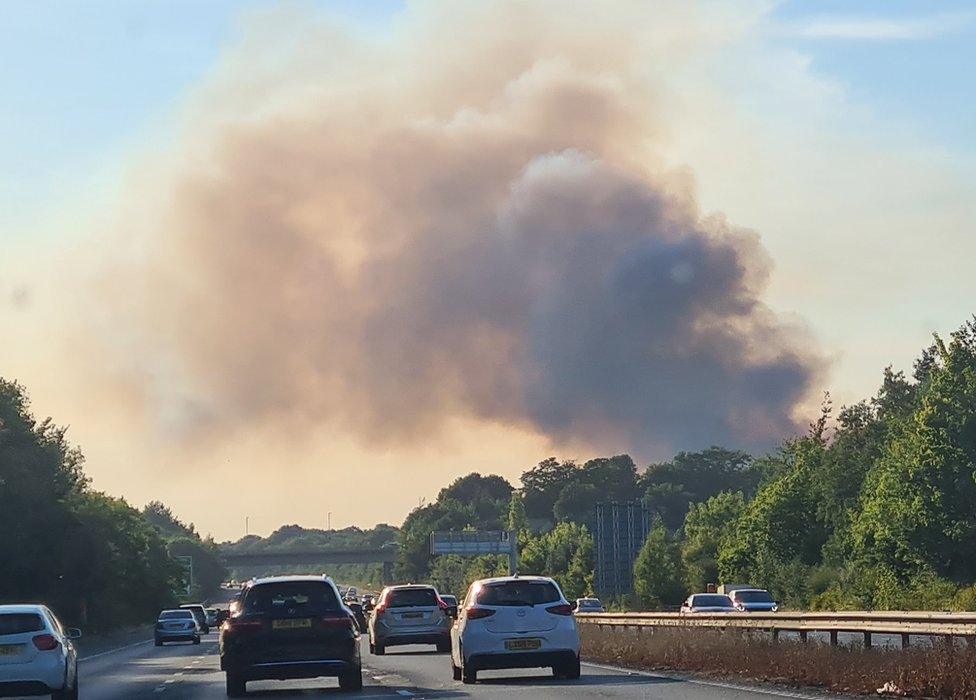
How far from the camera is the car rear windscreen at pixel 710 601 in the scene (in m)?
72.9

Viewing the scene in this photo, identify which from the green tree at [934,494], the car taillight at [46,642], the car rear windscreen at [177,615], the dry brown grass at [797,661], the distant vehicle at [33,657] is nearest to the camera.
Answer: the dry brown grass at [797,661]

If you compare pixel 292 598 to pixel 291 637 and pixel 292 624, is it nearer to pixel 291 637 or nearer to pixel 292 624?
pixel 292 624

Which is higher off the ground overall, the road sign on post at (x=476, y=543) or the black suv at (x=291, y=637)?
the road sign on post at (x=476, y=543)

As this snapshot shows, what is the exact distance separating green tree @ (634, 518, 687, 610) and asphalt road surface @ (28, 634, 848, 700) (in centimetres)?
8077

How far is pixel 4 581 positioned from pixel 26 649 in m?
73.5

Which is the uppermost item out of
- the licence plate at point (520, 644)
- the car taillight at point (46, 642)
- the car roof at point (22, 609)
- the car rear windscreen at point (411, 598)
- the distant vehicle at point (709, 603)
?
the distant vehicle at point (709, 603)

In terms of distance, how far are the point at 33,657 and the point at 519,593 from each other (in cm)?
829

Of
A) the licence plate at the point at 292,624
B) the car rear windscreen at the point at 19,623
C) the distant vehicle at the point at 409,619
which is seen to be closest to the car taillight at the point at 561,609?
the licence plate at the point at 292,624

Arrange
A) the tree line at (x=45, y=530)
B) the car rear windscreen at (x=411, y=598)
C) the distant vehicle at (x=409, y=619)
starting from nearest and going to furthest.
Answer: the distant vehicle at (x=409, y=619) → the car rear windscreen at (x=411, y=598) → the tree line at (x=45, y=530)

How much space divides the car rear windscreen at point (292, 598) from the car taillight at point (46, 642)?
3.16 metres

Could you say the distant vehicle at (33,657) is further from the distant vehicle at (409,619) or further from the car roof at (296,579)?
the distant vehicle at (409,619)

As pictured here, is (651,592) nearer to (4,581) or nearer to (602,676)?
(4,581)

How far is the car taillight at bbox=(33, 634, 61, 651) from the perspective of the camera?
2850 cm

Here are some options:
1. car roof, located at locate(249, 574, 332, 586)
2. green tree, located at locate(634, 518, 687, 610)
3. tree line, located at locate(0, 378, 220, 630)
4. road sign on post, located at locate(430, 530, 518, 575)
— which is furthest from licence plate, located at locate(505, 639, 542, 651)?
road sign on post, located at locate(430, 530, 518, 575)
